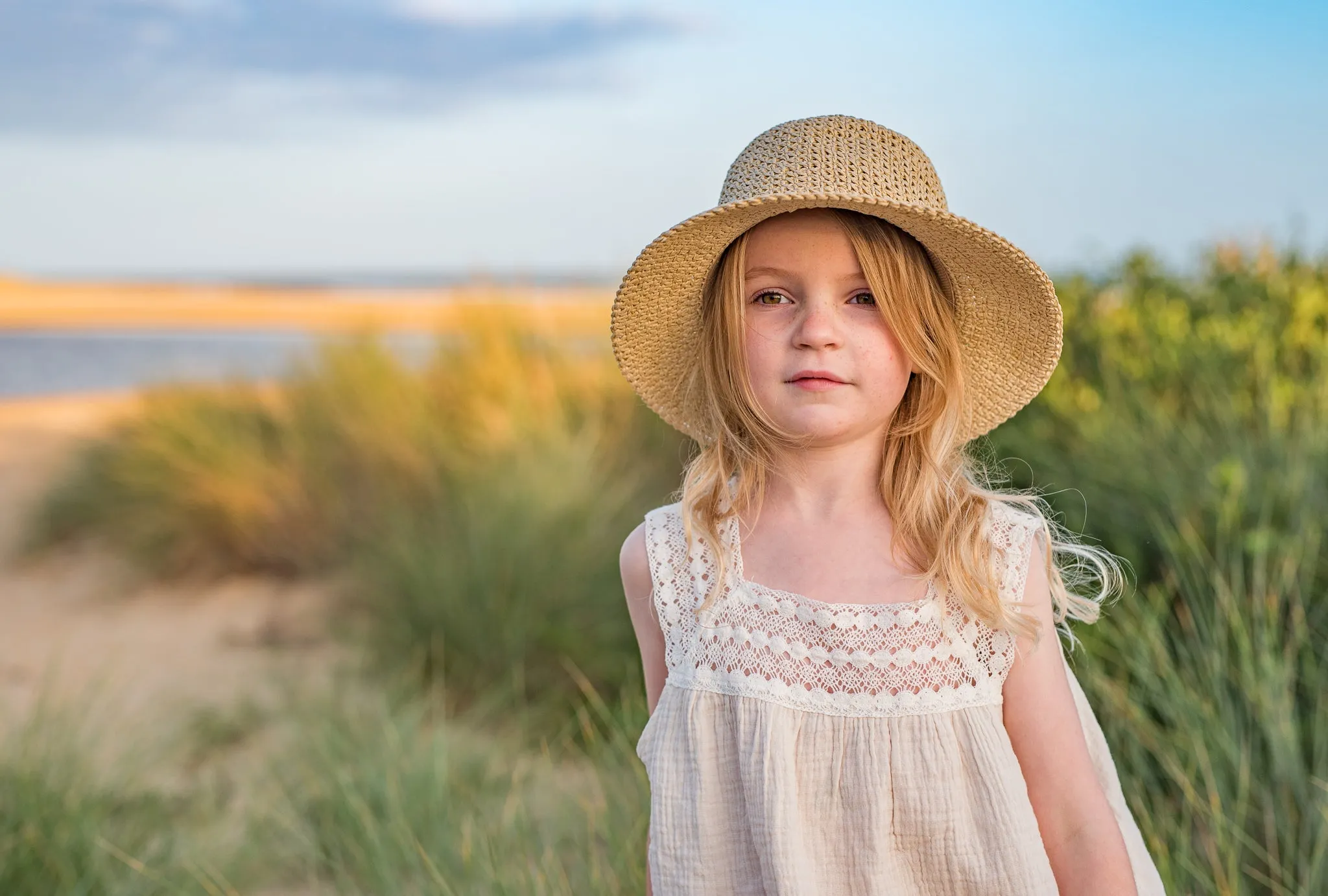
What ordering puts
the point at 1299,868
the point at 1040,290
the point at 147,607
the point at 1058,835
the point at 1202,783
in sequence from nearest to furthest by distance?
1. the point at 1058,835
2. the point at 1040,290
3. the point at 1299,868
4. the point at 1202,783
5. the point at 147,607

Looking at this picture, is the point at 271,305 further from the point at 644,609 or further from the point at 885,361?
the point at 885,361

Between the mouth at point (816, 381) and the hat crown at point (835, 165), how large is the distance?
9.6 inches

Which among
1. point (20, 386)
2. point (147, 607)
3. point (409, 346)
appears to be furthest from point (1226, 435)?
point (20, 386)

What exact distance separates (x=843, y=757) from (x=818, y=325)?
59 centimetres

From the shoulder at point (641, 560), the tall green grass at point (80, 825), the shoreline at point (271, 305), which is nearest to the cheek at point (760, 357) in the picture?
the shoulder at point (641, 560)

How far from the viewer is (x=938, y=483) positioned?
5.80ft

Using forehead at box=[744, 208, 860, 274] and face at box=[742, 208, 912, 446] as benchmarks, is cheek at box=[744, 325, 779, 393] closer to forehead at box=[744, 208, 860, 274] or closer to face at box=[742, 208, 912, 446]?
face at box=[742, 208, 912, 446]

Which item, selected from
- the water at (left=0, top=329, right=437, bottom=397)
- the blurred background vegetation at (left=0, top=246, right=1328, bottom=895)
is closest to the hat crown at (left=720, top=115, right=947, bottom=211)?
the blurred background vegetation at (left=0, top=246, right=1328, bottom=895)

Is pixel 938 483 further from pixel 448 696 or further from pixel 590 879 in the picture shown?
pixel 448 696

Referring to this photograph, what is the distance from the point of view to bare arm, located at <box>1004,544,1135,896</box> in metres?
1.64

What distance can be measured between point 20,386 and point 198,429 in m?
12.2

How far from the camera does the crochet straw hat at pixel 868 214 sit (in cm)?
167

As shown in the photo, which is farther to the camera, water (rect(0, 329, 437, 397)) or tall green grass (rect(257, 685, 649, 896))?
water (rect(0, 329, 437, 397))

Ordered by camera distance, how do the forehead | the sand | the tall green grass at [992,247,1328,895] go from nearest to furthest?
the forehead → the tall green grass at [992,247,1328,895] → the sand
